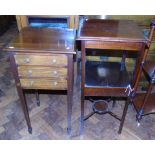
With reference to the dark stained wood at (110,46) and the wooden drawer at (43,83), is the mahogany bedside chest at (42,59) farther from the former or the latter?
the dark stained wood at (110,46)

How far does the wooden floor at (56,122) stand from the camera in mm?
1465

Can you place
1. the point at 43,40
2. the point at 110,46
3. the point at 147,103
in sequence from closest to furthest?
the point at 110,46, the point at 43,40, the point at 147,103

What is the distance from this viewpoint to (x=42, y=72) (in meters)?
1.12

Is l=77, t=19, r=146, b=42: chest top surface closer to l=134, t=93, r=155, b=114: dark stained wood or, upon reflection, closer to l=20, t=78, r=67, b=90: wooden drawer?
l=20, t=78, r=67, b=90: wooden drawer

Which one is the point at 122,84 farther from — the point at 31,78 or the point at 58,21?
the point at 58,21

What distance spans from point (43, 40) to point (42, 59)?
0.51 ft

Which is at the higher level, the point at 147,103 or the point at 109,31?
the point at 109,31

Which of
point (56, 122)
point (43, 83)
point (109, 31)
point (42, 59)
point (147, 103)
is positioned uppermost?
point (109, 31)

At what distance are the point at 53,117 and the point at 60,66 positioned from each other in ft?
2.32

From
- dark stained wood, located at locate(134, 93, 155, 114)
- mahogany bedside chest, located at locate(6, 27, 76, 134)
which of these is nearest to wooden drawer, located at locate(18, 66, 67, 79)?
mahogany bedside chest, located at locate(6, 27, 76, 134)

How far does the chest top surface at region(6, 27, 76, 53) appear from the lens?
1.04 metres

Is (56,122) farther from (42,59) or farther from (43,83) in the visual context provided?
(42,59)

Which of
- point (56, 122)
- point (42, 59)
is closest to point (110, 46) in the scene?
point (42, 59)

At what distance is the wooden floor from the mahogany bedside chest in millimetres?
421
